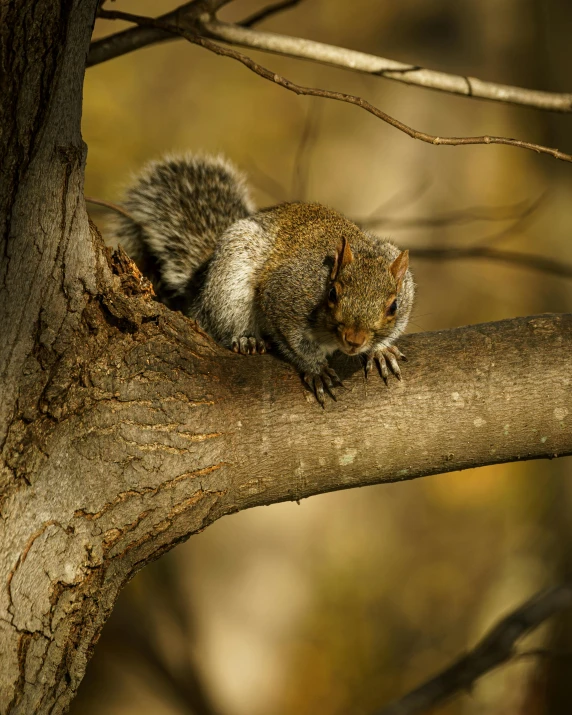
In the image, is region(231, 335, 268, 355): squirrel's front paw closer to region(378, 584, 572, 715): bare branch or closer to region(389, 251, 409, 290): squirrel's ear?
region(389, 251, 409, 290): squirrel's ear

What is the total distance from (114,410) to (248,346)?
938mm

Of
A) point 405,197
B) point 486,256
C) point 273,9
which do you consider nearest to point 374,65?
point 273,9

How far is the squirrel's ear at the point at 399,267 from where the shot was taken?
2410mm

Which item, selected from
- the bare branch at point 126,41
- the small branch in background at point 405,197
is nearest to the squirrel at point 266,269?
the bare branch at point 126,41

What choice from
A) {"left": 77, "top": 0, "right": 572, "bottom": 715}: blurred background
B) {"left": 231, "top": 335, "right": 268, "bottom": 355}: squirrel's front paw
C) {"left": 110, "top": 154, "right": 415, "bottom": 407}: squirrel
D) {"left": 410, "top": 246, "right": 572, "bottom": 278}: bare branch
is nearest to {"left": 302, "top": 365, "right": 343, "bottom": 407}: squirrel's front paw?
{"left": 110, "top": 154, "right": 415, "bottom": 407}: squirrel

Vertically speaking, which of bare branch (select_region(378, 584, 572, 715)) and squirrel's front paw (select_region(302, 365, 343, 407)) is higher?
squirrel's front paw (select_region(302, 365, 343, 407))

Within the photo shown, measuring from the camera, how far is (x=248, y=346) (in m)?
2.63

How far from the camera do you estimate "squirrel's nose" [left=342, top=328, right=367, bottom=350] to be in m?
2.14

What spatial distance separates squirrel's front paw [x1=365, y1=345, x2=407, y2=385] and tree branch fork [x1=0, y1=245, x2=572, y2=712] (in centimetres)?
3

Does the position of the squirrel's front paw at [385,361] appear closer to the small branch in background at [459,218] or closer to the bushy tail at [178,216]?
the bushy tail at [178,216]

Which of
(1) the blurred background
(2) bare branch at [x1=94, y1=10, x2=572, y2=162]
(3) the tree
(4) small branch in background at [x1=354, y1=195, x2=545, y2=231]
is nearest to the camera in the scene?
(3) the tree

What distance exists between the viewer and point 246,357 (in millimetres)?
2057

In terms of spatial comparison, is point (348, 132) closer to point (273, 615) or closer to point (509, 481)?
point (509, 481)

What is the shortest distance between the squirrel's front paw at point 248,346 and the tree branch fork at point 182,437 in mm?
484
